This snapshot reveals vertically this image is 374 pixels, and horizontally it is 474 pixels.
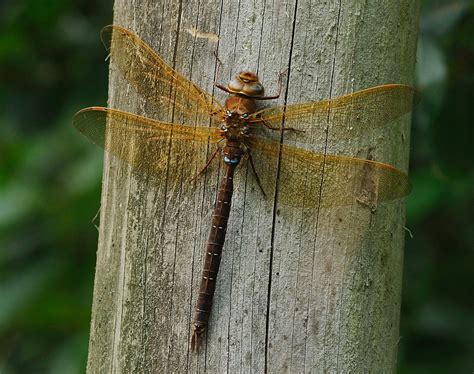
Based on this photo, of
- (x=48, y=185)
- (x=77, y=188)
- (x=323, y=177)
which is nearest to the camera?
(x=323, y=177)

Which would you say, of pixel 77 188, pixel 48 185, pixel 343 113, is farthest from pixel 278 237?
pixel 48 185

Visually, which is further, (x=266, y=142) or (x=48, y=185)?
(x=48, y=185)

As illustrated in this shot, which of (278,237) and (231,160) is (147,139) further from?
(278,237)

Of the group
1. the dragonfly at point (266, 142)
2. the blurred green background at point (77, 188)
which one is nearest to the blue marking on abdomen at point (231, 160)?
the dragonfly at point (266, 142)

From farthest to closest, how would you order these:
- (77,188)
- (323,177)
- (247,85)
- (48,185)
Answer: (48,185) < (77,188) < (323,177) < (247,85)

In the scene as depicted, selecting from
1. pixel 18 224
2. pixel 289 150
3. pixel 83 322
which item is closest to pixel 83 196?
pixel 18 224

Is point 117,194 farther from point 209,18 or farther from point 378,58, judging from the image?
point 378,58

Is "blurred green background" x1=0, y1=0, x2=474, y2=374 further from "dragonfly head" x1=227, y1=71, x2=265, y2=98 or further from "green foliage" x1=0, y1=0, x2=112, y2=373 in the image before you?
"dragonfly head" x1=227, y1=71, x2=265, y2=98
